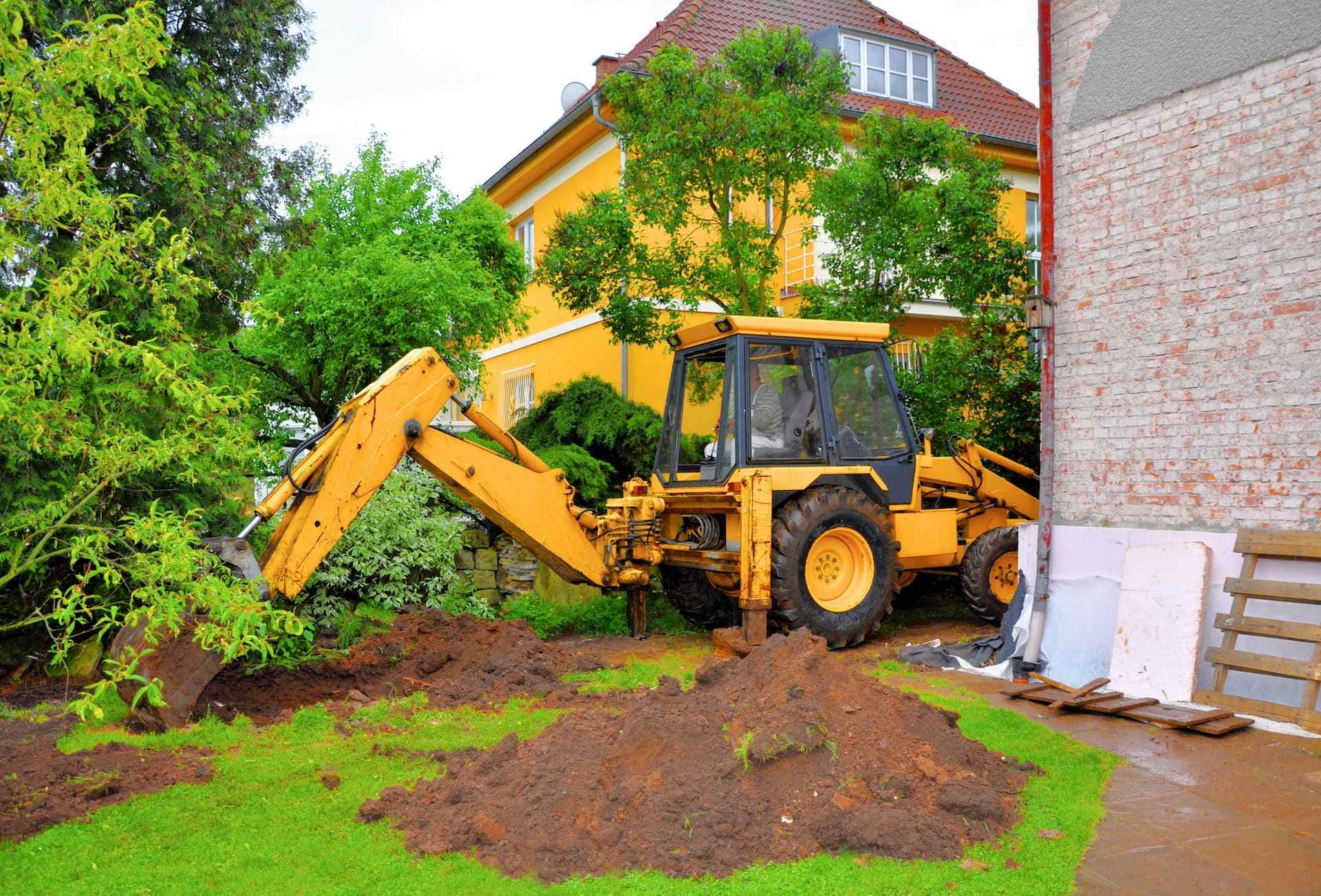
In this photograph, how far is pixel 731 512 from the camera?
795cm

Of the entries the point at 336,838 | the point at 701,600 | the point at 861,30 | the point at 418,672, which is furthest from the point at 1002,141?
the point at 336,838

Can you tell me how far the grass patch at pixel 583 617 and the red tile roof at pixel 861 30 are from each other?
7879 millimetres

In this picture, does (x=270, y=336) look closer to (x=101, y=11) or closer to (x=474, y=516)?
(x=474, y=516)

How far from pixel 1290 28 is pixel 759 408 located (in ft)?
13.9

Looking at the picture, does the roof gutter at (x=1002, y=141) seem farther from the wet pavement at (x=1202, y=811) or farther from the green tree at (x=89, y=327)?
the green tree at (x=89, y=327)

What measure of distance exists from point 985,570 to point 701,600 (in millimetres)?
2524

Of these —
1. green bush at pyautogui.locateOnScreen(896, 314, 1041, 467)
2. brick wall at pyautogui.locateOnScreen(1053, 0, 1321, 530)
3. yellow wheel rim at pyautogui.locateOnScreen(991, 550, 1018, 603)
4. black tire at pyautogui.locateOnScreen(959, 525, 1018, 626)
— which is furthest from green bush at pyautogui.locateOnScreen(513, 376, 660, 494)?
brick wall at pyautogui.locateOnScreen(1053, 0, 1321, 530)

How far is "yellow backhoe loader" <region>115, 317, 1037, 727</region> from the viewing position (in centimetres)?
698

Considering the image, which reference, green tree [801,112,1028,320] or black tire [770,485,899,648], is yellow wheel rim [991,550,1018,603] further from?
green tree [801,112,1028,320]

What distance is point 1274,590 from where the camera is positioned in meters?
5.82

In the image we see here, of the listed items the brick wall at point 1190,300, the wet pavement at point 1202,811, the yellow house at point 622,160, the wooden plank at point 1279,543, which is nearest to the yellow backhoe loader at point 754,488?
the brick wall at point 1190,300

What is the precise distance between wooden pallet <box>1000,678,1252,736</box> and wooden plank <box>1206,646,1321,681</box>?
0.94ft

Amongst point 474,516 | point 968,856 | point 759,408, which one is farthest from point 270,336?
point 968,856

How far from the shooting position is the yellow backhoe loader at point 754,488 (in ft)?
22.9
